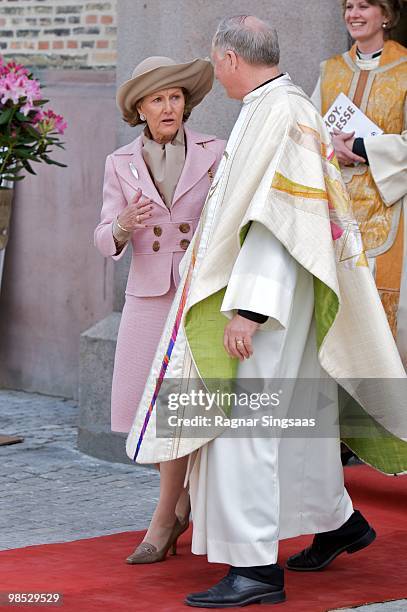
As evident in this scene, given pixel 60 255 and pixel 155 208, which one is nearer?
pixel 155 208

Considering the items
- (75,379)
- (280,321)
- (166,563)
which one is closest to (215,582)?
(166,563)

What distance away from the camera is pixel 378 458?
5098mm

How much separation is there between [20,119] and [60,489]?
188cm

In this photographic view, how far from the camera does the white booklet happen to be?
6.29 meters

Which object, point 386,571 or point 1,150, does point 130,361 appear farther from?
point 1,150

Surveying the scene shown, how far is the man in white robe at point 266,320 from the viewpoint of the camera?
4.58 meters

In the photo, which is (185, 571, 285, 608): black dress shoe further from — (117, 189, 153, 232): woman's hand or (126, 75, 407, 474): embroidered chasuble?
(117, 189, 153, 232): woman's hand

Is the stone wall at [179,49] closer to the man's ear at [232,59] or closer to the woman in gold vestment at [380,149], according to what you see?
the woman in gold vestment at [380,149]

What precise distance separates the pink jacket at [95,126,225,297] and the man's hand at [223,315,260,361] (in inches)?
33.8

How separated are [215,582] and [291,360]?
2.68 ft

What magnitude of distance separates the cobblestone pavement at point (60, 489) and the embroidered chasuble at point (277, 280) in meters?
0.96

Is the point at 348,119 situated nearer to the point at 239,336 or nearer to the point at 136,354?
the point at 136,354

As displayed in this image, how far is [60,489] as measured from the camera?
656 centimetres


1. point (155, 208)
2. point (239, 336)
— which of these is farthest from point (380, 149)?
point (239, 336)
